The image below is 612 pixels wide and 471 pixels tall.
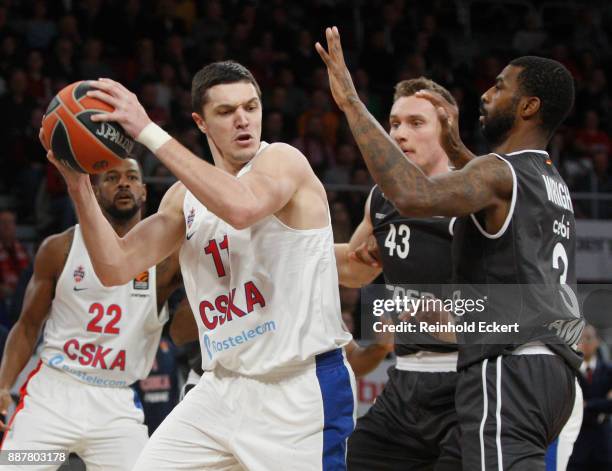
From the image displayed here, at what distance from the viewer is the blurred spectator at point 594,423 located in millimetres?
9445

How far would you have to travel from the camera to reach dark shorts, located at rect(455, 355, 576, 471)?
3611 millimetres

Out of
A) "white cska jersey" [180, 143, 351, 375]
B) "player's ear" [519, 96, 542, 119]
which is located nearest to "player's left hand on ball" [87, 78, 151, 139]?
"white cska jersey" [180, 143, 351, 375]

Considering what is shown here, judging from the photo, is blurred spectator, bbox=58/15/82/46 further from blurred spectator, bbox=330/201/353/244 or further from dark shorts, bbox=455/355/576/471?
dark shorts, bbox=455/355/576/471

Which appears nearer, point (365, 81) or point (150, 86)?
point (150, 86)

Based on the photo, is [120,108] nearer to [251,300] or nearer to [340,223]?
[251,300]

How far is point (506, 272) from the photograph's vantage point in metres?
3.73

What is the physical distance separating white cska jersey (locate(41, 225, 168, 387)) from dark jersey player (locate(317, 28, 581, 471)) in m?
2.29

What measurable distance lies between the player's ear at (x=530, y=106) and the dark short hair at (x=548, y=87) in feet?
0.04

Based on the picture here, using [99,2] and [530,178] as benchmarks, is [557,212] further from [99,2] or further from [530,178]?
[99,2]

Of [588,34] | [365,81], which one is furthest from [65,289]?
[588,34]

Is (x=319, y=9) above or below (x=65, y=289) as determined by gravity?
above

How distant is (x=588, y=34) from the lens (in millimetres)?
15680

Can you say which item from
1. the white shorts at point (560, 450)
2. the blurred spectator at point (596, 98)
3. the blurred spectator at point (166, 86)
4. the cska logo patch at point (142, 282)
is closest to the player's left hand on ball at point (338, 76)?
the white shorts at point (560, 450)

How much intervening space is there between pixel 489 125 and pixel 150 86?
7.38m
